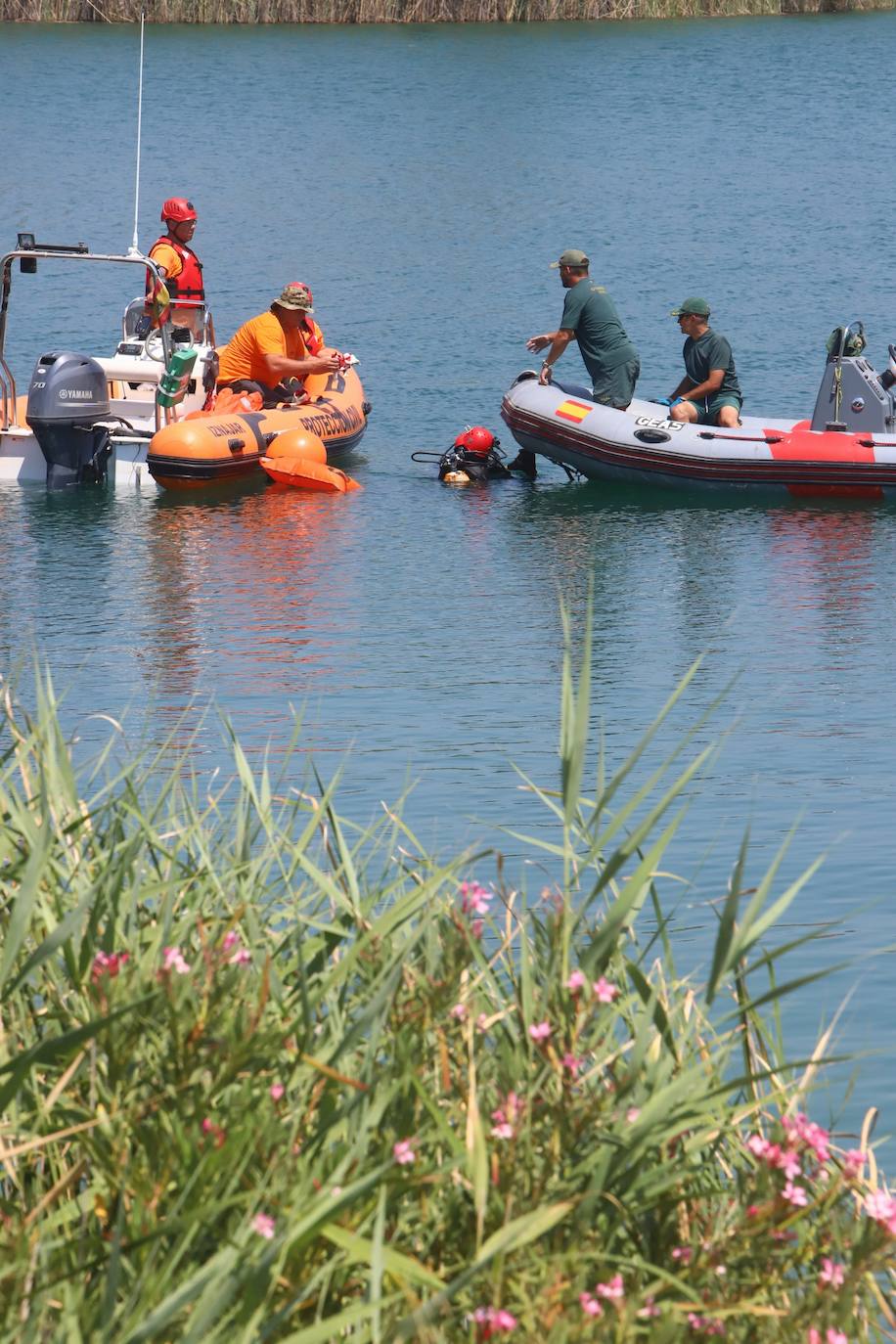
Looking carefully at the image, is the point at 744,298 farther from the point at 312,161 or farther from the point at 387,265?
the point at 312,161

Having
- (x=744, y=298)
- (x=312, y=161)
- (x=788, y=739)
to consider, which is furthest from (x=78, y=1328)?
(x=312, y=161)

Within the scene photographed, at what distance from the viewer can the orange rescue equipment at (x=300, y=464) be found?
12.5 meters

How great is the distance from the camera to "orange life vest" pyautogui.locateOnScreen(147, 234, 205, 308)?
12.5 metres

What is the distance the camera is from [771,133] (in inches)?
1149

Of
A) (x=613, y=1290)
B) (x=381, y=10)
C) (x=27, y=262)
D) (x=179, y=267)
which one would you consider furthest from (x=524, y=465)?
(x=381, y=10)

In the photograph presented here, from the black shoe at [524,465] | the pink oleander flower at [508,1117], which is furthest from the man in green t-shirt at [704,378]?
the pink oleander flower at [508,1117]

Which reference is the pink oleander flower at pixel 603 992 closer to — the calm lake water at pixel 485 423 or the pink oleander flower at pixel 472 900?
the pink oleander flower at pixel 472 900

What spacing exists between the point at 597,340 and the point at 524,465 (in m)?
1.10

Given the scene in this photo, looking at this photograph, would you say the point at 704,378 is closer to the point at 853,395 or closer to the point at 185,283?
the point at 853,395

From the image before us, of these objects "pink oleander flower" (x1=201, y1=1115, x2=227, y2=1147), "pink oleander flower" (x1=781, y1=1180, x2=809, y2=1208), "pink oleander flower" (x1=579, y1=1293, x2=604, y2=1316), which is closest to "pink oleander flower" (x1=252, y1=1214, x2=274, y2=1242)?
"pink oleander flower" (x1=201, y1=1115, x2=227, y2=1147)

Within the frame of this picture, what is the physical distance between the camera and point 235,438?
1218 cm

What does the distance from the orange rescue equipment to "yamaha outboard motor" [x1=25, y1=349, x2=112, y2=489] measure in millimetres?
1001

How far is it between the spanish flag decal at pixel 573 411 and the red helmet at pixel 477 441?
0.74 m

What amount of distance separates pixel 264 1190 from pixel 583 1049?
1.75ft
